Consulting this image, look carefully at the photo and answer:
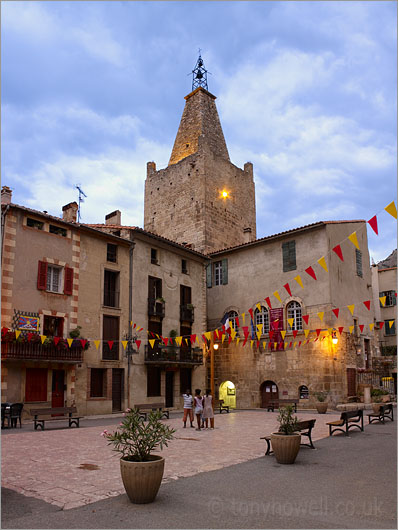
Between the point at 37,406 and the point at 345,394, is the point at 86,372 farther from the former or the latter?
the point at 345,394

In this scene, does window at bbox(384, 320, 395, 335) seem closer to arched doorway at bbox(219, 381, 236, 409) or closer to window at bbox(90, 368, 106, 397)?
arched doorway at bbox(219, 381, 236, 409)

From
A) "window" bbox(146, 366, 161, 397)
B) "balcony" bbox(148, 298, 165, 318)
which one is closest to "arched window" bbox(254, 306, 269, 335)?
"balcony" bbox(148, 298, 165, 318)

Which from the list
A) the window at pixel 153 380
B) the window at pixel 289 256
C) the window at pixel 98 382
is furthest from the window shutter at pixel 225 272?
the window at pixel 98 382

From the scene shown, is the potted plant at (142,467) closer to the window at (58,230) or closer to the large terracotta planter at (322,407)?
the window at (58,230)

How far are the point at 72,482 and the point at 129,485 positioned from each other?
1993 mm

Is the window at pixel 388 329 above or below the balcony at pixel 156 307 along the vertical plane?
below

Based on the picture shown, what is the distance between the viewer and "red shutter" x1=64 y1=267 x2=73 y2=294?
22428 millimetres

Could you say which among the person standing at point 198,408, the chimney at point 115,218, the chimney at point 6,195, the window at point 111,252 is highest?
the chimney at point 115,218

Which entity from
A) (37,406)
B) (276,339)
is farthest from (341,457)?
(276,339)

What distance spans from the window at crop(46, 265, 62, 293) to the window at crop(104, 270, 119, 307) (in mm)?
2925

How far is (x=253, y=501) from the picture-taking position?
6.84 metres

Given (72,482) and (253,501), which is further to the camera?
(72,482)

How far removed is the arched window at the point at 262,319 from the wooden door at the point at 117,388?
8923 mm

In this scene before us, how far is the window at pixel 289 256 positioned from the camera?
28.2 m
